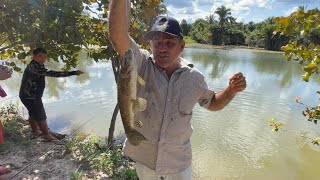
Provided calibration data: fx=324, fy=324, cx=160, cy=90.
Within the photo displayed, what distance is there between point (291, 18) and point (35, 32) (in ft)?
15.2

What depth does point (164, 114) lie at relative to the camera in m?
2.58

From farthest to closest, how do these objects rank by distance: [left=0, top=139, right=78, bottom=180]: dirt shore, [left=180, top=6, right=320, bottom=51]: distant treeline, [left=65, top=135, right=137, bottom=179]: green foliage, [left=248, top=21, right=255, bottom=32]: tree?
1. [left=248, top=21, right=255, bottom=32]: tree
2. [left=180, top=6, right=320, bottom=51]: distant treeline
3. [left=65, top=135, right=137, bottom=179]: green foliage
4. [left=0, top=139, right=78, bottom=180]: dirt shore

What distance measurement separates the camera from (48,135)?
22.0ft

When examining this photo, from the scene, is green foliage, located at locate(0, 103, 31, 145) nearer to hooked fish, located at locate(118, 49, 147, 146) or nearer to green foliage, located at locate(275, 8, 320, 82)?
hooked fish, located at locate(118, 49, 147, 146)

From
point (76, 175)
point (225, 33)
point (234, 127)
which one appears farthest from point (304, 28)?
point (225, 33)

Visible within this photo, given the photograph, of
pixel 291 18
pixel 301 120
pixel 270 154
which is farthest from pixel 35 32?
pixel 301 120

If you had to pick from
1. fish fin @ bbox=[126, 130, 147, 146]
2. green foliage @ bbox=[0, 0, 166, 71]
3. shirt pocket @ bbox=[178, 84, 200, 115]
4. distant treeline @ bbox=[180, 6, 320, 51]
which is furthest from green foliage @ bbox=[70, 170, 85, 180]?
distant treeline @ bbox=[180, 6, 320, 51]

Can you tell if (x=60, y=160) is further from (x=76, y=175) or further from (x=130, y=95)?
(x=130, y=95)

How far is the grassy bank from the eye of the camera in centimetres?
517

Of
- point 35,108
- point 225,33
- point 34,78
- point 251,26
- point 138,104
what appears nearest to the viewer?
point 138,104

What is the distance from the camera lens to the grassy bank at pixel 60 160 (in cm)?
517

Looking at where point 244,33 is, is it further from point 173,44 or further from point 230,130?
point 173,44

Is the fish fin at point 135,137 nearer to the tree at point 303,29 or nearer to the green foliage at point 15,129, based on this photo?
the tree at point 303,29

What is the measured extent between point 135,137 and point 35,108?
4513mm
